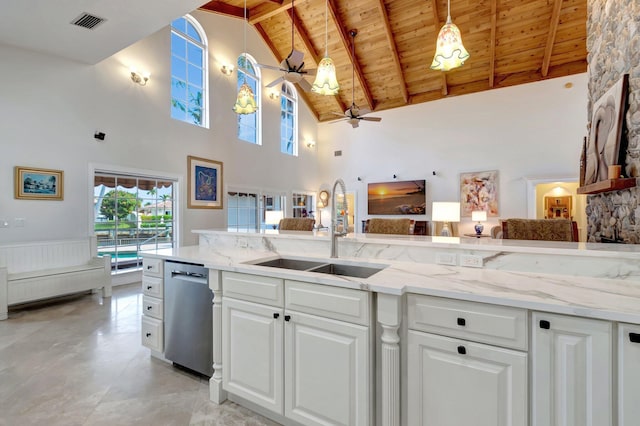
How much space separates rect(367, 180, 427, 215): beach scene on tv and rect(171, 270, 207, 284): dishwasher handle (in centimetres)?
695

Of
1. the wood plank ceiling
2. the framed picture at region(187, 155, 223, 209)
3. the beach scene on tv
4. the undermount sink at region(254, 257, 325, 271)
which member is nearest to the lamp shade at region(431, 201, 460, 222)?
the undermount sink at region(254, 257, 325, 271)

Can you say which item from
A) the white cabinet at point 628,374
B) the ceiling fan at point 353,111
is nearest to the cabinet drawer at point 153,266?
the white cabinet at point 628,374

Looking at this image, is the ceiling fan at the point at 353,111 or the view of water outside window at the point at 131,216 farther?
the ceiling fan at the point at 353,111

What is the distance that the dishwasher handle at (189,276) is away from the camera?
6.74ft

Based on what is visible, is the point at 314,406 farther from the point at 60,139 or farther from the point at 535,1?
the point at 535,1

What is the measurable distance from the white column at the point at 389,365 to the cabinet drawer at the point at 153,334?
1.82m

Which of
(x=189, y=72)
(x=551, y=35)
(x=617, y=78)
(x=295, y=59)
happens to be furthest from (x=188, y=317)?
(x=551, y=35)

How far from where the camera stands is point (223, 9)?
20.9 ft

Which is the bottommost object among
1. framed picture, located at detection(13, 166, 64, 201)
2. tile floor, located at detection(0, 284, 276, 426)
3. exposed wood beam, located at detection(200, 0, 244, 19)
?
tile floor, located at detection(0, 284, 276, 426)

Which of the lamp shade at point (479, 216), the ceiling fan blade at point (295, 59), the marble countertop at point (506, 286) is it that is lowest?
the marble countertop at point (506, 286)

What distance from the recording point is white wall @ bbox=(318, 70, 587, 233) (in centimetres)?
669

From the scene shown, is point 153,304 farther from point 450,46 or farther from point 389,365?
point 450,46

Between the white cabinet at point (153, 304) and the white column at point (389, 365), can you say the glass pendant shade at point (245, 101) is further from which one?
the white column at point (389, 365)

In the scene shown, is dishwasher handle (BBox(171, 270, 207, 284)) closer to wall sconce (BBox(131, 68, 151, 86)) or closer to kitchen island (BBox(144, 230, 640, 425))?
kitchen island (BBox(144, 230, 640, 425))
